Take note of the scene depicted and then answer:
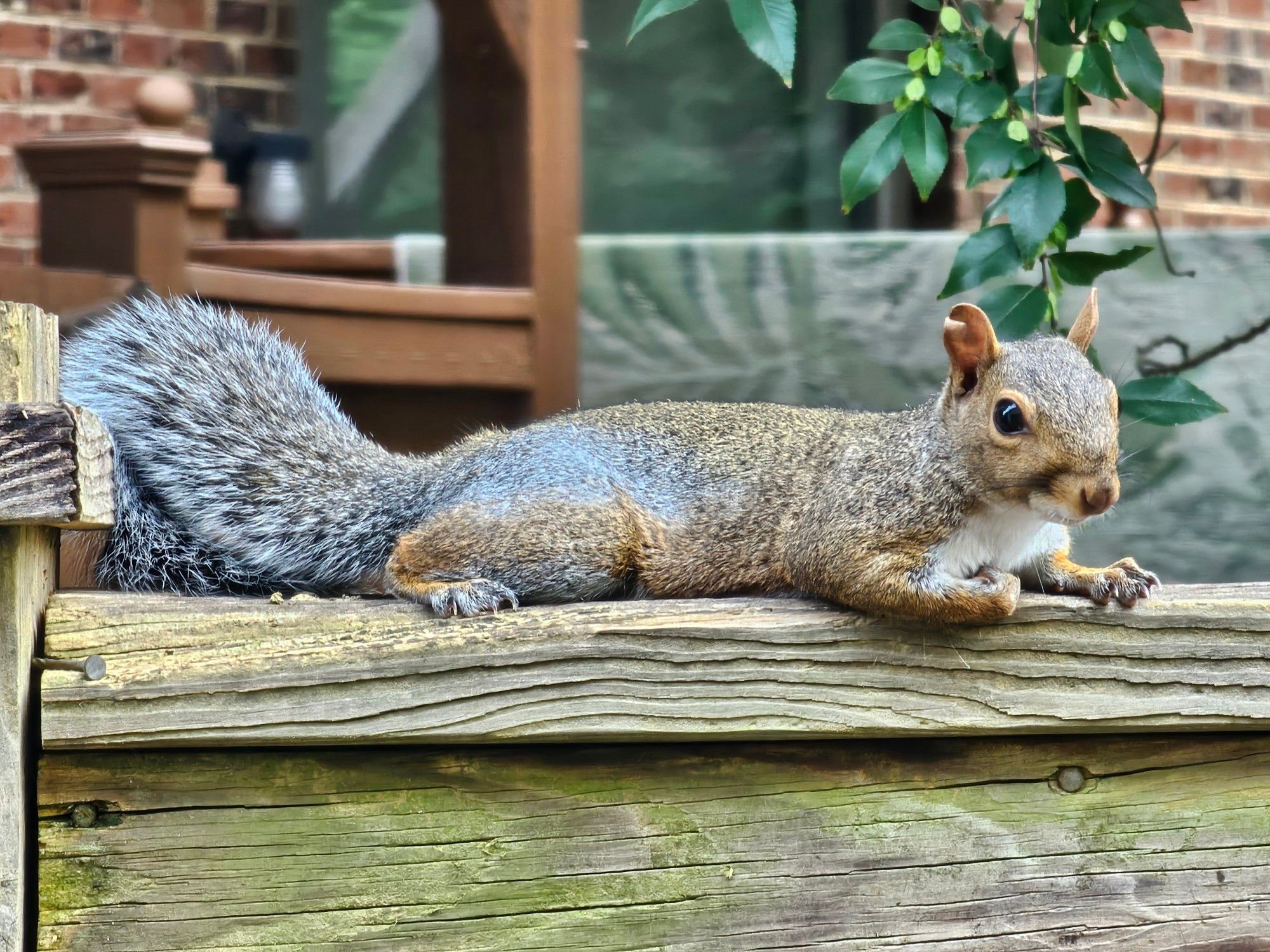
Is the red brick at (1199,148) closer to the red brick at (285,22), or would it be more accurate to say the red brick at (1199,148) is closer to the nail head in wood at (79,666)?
the red brick at (285,22)

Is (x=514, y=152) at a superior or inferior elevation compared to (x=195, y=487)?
superior

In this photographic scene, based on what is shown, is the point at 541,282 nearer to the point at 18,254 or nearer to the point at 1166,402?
the point at 1166,402

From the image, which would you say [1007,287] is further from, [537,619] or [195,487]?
[195,487]

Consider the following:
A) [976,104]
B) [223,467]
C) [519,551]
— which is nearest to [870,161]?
[976,104]

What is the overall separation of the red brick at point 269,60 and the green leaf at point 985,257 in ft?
9.82

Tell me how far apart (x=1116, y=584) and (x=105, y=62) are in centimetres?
327

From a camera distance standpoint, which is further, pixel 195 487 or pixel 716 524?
pixel 716 524

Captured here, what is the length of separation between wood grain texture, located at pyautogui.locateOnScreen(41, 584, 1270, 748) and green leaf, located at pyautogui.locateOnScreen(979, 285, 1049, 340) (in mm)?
445

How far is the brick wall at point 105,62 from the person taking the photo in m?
3.70

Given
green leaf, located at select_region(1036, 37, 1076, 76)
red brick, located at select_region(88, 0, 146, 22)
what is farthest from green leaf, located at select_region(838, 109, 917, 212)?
red brick, located at select_region(88, 0, 146, 22)

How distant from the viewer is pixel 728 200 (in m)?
4.20

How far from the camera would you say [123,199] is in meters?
2.58

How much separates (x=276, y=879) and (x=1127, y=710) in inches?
35.8

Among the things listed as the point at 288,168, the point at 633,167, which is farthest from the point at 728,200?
the point at 288,168
